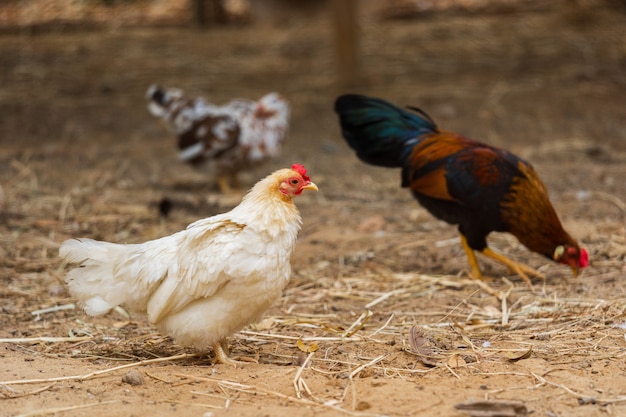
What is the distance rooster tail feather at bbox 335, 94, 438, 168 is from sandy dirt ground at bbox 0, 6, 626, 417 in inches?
29.2

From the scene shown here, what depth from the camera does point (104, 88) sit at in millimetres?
11133

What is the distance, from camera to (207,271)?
379 cm

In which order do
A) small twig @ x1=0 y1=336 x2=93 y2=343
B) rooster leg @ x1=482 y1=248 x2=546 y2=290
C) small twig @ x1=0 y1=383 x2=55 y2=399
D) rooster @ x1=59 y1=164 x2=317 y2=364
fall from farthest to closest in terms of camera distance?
rooster leg @ x1=482 y1=248 x2=546 y2=290 < small twig @ x1=0 y1=336 x2=93 y2=343 < rooster @ x1=59 y1=164 x2=317 y2=364 < small twig @ x1=0 y1=383 x2=55 y2=399

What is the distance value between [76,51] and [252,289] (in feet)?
30.3

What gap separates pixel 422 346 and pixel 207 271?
1.09m

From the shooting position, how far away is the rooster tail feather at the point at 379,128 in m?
5.96

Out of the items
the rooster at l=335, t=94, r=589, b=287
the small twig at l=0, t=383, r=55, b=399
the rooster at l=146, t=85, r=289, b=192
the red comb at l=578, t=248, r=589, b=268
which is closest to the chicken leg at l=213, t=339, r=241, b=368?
the small twig at l=0, t=383, r=55, b=399

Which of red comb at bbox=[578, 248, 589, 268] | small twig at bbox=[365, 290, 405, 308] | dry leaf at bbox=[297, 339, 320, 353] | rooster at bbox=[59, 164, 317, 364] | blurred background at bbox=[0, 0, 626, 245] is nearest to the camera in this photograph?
rooster at bbox=[59, 164, 317, 364]

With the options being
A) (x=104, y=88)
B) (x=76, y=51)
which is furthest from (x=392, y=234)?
(x=76, y=51)

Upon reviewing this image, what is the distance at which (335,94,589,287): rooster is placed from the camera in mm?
5391

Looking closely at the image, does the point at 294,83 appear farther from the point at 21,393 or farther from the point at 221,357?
the point at 21,393

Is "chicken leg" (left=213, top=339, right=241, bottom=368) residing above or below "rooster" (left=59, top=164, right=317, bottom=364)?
below

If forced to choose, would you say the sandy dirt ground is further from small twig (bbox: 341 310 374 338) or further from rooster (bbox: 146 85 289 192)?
rooster (bbox: 146 85 289 192)

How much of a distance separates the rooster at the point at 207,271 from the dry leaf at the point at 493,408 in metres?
1.04
